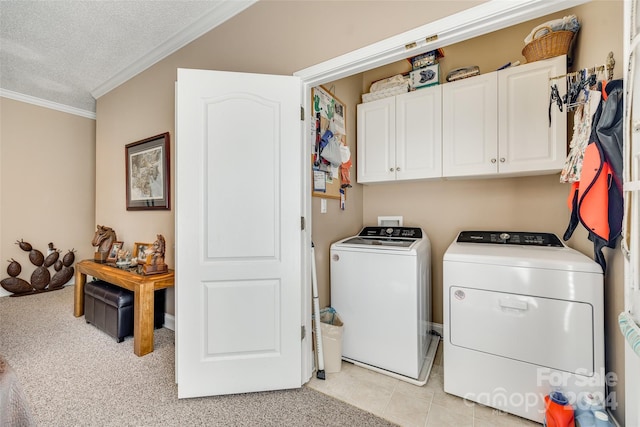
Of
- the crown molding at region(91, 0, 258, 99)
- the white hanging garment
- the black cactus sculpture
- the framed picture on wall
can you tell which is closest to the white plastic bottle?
the white hanging garment

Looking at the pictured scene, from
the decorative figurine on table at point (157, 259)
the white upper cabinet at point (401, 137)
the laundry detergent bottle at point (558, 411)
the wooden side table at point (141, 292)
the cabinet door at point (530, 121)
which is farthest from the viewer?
the decorative figurine on table at point (157, 259)

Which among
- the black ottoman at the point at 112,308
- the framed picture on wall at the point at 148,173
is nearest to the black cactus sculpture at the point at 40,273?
the black ottoman at the point at 112,308

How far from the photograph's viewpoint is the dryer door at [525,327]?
4.47 ft

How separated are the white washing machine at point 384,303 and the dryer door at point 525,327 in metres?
0.29

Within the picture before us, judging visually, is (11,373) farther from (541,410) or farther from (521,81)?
(521,81)

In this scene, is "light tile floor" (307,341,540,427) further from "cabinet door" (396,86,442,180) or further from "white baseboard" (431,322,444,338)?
"cabinet door" (396,86,442,180)

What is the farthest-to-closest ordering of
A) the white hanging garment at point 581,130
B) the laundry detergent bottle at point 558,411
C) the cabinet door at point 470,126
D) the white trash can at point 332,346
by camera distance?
the cabinet door at point 470,126, the white trash can at point 332,346, the laundry detergent bottle at point 558,411, the white hanging garment at point 581,130

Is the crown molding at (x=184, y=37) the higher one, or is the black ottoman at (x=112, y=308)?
the crown molding at (x=184, y=37)

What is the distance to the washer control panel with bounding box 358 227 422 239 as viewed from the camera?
2.37 m

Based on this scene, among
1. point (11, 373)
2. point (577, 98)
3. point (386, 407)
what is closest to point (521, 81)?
point (577, 98)

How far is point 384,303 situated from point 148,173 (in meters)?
2.69

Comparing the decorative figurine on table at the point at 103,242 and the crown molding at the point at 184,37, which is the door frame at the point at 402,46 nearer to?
the crown molding at the point at 184,37

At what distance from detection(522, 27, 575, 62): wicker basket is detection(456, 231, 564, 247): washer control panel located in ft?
4.01

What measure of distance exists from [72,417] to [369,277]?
1912 mm
